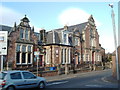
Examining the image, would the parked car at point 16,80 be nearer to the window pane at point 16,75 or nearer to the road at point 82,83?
the window pane at point 16,75

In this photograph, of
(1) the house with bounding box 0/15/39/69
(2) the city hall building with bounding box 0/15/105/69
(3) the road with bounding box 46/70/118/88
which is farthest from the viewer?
(2) the city hall building with bounding box 0/15/105/69

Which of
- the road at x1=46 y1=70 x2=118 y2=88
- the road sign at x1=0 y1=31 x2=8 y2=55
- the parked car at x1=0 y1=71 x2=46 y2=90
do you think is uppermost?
the road sign at x1=0 y1=31 x2=8 y2=55

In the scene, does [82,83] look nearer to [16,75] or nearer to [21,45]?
[16,75]

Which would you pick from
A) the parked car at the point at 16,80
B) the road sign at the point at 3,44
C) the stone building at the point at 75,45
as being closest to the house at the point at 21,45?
the stone building at the point at 75,45

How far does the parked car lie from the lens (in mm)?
10473

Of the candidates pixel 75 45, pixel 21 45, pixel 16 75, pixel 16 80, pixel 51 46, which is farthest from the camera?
pixel 75 45

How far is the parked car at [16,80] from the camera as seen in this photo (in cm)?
1047

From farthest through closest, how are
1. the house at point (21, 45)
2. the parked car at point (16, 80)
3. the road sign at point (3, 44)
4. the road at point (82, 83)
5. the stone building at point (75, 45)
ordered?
the stone building at point (75, 45)
the house at point (21, 45)
the road at point (82, 83)
the road sign at point (3, 44)
the parked car at point (16, 80)

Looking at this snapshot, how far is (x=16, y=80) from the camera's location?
1096 centimetres

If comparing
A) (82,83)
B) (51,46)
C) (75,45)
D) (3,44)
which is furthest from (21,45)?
(75,45)

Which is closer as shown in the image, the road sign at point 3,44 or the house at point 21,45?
the road sign at point 3,44

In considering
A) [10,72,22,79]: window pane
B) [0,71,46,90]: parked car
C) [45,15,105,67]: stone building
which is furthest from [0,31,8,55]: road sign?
[45,15,105,67]: stone building

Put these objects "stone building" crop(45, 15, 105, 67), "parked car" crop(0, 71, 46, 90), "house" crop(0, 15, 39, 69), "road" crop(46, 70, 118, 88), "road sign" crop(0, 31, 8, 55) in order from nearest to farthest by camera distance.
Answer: "parked car" crop(0, 71, 46, 90), "road sign" crop(0, 31, 8, 55), "road" crop(46, 70, 118, 88), "house" crop(0, 15, 39, 69), "stone building" crop(45, 15, 105, 67)

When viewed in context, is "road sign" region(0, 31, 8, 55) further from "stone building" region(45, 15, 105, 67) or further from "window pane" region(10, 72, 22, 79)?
"stone building" region(45, 15, 105, 67)
